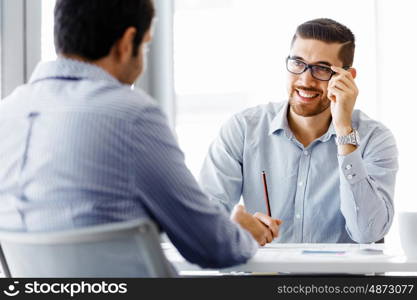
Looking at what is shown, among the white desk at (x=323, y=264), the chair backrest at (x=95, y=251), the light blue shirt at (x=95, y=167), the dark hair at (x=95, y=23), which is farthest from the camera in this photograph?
the white desk at (x=323, y=264)

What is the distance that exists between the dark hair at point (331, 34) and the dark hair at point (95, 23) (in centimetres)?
136

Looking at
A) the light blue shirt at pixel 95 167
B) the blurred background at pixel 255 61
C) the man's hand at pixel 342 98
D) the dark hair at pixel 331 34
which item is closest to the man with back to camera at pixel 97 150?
the light blue shirt at pixel 95 167

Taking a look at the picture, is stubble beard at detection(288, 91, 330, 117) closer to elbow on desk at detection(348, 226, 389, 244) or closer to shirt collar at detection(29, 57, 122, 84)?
elbow on desk at detection(348, 226, 389, 244)

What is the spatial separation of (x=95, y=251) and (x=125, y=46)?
0.45 meters

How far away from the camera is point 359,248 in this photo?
1.83m

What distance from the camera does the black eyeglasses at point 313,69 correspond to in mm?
2557

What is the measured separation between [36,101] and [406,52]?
2.94 metres

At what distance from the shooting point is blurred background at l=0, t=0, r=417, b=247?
3.78m

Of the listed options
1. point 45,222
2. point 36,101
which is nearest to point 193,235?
point 45,222

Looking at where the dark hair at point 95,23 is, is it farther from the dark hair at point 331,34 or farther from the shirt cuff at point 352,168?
the dark hair at point 331,34

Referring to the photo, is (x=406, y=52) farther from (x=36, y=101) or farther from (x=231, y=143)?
(x=36, y=101)

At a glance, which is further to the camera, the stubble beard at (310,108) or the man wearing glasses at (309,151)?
the stubble beard at (310,108)

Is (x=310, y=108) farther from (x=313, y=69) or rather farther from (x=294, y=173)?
(x=294, y=173)

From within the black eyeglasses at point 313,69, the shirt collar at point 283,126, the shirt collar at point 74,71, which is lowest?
the shirt collar at point 283,126
